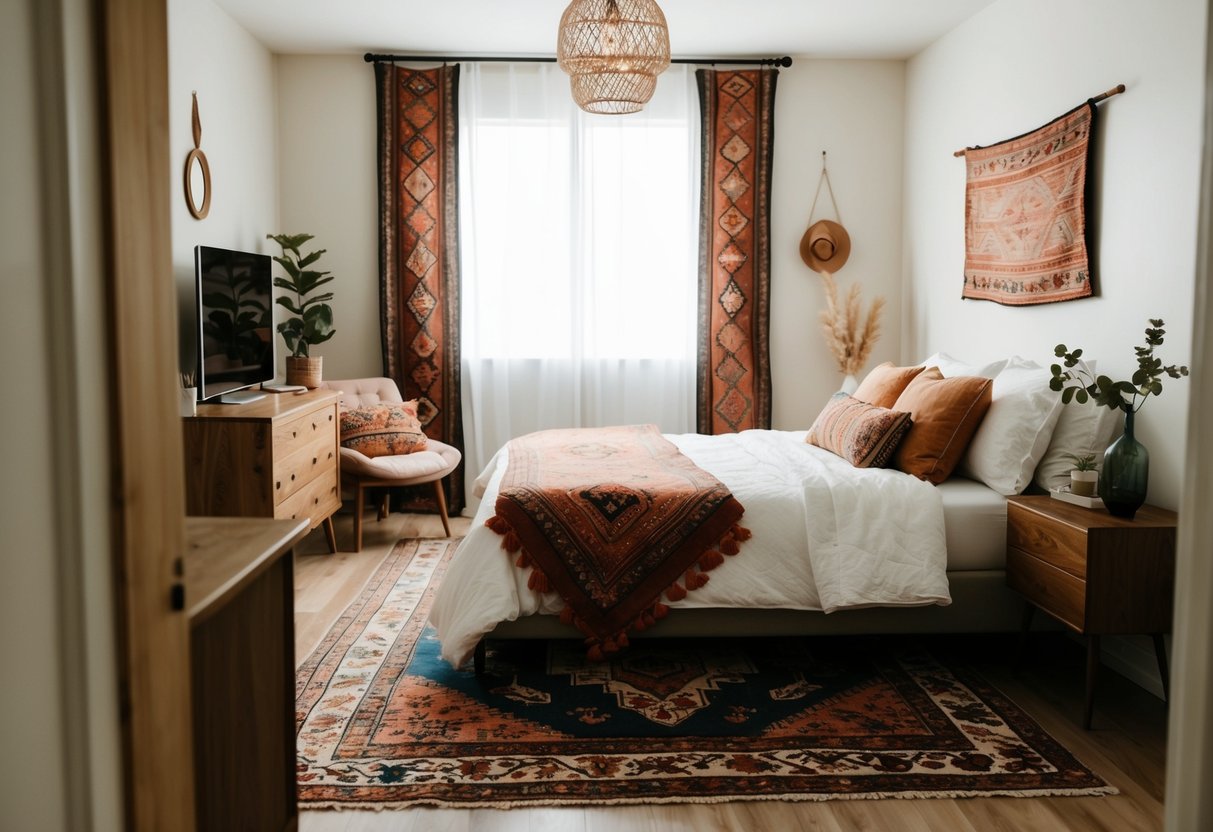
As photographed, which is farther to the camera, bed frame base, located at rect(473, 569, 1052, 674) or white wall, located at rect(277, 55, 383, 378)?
white wall, located at rect(277, 55, 383, 378)

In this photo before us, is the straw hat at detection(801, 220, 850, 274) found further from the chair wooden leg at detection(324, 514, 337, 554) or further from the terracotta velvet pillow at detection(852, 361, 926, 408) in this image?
the chair wooden leg at detection(324, 514, 337, 554)

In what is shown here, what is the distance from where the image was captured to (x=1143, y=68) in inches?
126

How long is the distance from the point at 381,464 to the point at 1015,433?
2.82 metres

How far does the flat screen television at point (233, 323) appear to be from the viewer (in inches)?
153

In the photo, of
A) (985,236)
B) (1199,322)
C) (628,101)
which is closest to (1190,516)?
(1199,322)

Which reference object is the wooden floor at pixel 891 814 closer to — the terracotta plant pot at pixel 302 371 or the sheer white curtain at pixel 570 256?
the terracotta plant pot at pixel 302 371

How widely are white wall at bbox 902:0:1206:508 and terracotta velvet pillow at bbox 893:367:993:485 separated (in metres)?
0.48

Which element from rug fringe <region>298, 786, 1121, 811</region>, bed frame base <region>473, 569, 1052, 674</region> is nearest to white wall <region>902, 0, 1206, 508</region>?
bed frame base <region>473, 569, 1052, 674</region>

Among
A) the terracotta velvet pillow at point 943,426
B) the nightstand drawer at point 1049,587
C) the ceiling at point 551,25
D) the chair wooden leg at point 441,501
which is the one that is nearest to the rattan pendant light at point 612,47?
the ceiling at point 551,25

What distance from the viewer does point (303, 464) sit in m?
4.10

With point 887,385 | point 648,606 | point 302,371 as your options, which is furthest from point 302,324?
point 887,385

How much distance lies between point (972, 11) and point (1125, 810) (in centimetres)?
373

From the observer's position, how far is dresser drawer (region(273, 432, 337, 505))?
3.77m

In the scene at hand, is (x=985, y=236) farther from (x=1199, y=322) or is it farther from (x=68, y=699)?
(x=68, y=699)
